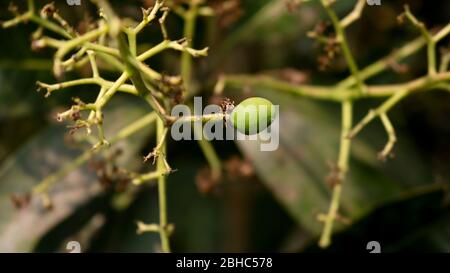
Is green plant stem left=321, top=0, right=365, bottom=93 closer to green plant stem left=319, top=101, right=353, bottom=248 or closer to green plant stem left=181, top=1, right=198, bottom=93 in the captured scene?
green plant stem left=319, top=101, right=353, bottom=248

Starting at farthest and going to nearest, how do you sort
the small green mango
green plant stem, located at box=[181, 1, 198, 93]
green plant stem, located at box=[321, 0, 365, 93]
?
1. green plant stem, located at box=[181, 1, 198, 93]
2. green plant stem, located at box=[321, 0, 365, 93]
3. the small green mango

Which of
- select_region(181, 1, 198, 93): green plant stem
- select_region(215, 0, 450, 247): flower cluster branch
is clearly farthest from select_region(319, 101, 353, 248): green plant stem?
select_region(181, 1, 198, 93): green plant stem

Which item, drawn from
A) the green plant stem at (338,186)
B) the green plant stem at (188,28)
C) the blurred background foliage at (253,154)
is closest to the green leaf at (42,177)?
the blurred background foliage at (253,154)

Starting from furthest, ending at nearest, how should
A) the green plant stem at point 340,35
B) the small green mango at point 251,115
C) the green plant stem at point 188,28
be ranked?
the green plant stem at point 188,28 → the green plant stem at point 340,35 → the small green mango at point 251,115

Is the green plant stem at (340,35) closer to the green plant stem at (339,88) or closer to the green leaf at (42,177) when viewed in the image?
the green plant stem at (339,88)

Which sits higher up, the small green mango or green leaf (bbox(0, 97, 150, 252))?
green leaf (bbox(0, 97, 150, 252))

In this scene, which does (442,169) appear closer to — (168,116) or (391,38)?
(391,38)

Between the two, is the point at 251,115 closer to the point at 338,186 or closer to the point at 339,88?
the point at 338,186
